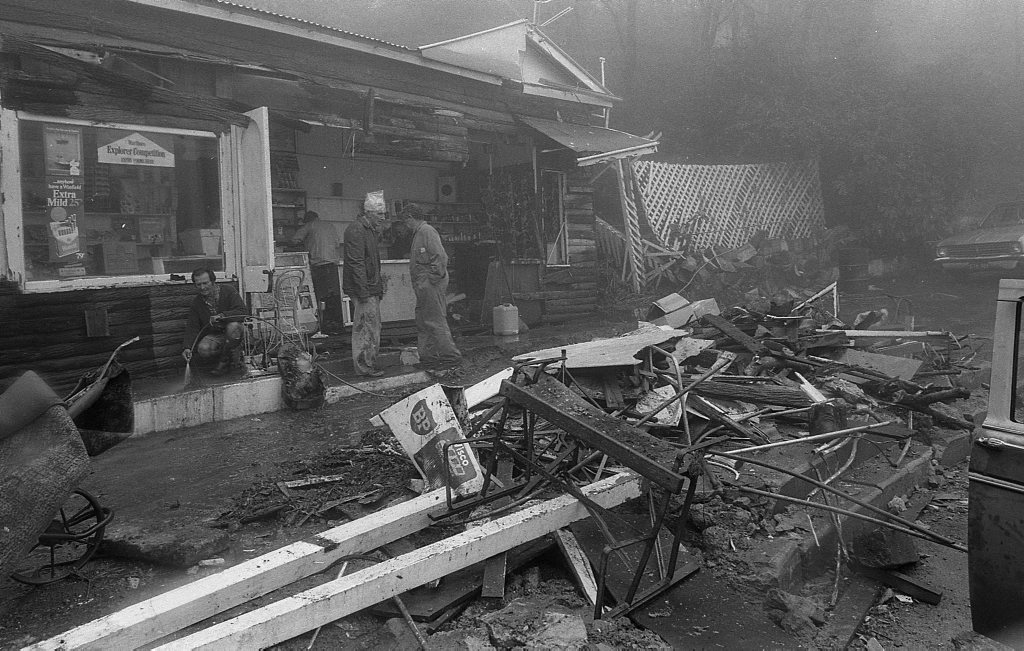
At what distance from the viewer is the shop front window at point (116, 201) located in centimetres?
647

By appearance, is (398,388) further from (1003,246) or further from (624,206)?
(1003,246)

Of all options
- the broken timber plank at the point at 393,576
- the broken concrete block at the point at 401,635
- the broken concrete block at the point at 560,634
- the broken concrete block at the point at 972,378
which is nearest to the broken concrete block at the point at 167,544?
the broken timber plank at the point at 393,576

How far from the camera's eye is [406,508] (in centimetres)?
404

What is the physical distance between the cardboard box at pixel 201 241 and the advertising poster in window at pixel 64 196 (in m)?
1.06

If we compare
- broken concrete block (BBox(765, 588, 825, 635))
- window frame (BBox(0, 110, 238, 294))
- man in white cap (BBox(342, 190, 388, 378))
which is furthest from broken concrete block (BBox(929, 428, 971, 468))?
window frame (BBox(0, 110, 238, 294))

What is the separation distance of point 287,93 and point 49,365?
448cm

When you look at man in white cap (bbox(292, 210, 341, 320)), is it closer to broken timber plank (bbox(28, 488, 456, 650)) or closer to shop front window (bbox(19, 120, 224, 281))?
shop front window (bbox(19, 120, 224, 281))

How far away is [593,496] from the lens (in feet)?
13.1

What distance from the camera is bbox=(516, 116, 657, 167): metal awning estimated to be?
11.2 metres

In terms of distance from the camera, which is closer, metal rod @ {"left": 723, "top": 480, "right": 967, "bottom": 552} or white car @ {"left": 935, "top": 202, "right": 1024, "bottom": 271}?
metal rod @ {"left": 723, "top": 480, "right": 967, "bottom": 552}

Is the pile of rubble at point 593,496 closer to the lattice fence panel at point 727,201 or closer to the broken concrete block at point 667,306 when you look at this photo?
the broken concrete block at point 667,306

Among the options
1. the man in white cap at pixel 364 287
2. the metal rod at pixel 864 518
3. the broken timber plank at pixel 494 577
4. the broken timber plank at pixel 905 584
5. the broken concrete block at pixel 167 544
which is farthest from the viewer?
the man in white cap at pixel 364 287

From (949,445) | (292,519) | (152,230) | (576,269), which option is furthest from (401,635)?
(576,269)

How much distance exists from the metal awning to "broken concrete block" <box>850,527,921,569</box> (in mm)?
7967
